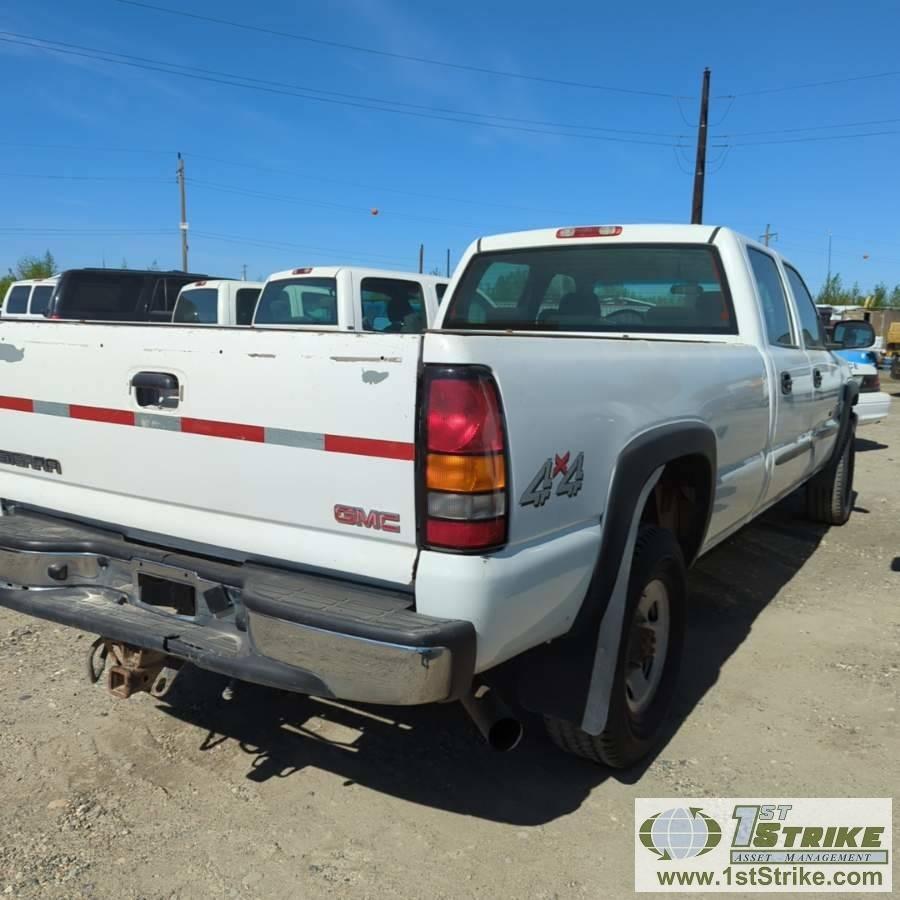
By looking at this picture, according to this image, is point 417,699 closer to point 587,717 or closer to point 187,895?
point 587,717

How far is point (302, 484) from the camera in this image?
236 centimetres

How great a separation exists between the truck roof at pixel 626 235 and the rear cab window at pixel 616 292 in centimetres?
4

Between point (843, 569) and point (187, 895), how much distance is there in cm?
472

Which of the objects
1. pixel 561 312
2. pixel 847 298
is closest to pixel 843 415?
pixel 561 312

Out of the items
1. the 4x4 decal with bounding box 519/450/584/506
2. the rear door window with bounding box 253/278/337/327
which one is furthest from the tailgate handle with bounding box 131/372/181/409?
the rear door window with bounding box 253/278/337/327

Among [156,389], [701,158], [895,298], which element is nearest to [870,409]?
[156,389]

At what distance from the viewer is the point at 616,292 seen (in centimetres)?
424

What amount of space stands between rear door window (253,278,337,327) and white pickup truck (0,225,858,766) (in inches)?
235

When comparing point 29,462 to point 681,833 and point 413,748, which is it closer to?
point 413,748

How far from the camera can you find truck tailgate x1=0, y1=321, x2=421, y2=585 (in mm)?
2203

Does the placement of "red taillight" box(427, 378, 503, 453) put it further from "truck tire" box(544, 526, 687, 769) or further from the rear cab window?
the rear cab window

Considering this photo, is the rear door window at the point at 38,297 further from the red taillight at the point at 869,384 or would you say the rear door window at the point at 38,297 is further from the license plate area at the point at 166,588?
the license plate area at the point at 166,588

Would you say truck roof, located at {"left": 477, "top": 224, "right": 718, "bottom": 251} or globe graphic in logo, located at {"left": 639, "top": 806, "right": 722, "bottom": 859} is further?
truck roof, located at {"left": 477, "top": 224, "right": 718, "bottom": 251}

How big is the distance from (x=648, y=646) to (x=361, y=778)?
1.14 meters
